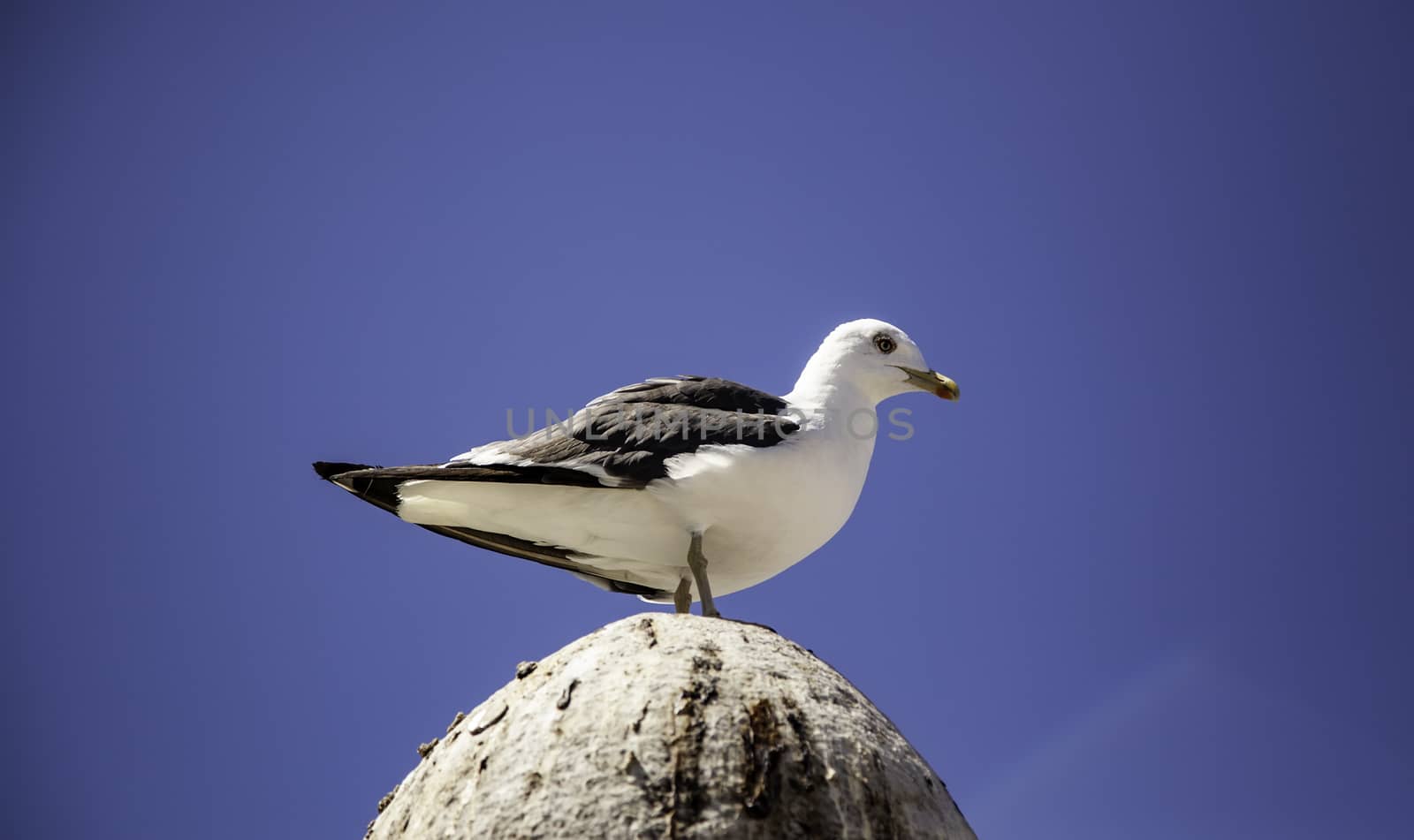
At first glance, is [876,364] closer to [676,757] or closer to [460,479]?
[460,479]

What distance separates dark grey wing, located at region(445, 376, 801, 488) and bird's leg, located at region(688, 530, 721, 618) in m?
0.48

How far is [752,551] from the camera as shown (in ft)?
26.1

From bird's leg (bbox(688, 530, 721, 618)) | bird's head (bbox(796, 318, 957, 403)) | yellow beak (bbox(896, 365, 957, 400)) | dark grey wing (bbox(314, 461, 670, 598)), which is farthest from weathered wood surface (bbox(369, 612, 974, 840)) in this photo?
yellow beak (bbox(896, 365, 957, 400))

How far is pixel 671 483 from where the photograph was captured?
773 centimetres

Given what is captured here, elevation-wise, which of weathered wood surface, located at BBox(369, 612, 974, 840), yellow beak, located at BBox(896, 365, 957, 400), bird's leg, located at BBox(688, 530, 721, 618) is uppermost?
yellow beak, located at BBox(896, 365, 957, 400)

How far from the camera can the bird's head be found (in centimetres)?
872

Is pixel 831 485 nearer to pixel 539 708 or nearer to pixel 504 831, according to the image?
pixel 539 708

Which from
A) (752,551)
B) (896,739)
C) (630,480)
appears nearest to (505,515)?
(630,480)

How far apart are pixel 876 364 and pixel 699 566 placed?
2136mm

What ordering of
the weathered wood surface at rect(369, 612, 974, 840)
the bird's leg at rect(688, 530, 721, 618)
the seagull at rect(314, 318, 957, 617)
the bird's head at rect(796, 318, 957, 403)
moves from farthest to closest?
the bird's head at rect(796, 318, 957, 403) < the seagull at rect(314, 318, 957, 617) < the bird's leg at rect(688, 530, 721, 618) < the weathered wood surface at rect(369, 612, 974, 840)

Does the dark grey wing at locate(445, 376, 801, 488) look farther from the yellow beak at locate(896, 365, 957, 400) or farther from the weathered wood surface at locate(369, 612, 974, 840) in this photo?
the weathered wood surface at locate(369, 612, 974, 840)

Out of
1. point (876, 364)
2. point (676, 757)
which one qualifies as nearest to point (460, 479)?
point (876, 364)

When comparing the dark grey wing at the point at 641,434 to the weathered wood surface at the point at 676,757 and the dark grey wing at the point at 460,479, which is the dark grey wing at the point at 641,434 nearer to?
the dark grey wing at the point at 460,479

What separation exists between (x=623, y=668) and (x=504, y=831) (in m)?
0.85
